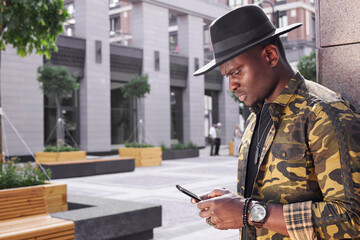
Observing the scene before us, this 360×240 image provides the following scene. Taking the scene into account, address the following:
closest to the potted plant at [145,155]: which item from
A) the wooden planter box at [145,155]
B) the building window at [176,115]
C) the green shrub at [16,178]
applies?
the wooden planter box at [145,155]

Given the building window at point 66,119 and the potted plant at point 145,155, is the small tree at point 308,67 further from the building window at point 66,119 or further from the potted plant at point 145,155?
the building window at point 66,119

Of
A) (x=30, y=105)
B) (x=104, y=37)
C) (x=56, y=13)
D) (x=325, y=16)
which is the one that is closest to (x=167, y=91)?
(x=104, y=37)

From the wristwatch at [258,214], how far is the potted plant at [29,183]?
4.40 m

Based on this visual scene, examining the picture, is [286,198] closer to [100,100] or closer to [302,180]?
[302,180]

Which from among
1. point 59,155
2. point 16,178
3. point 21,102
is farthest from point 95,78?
point 16,178

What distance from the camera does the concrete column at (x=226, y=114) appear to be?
125 ft

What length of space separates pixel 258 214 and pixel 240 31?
0.74 meters

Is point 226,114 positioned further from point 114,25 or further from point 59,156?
point 59,156

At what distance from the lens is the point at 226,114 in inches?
1497

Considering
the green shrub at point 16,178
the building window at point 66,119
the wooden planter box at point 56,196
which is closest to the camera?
the green shrub at point 16,178

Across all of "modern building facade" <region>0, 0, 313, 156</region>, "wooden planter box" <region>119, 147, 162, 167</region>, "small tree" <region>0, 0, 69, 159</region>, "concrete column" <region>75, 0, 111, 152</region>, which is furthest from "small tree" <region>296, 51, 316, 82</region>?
"small tree" <region>0, 0, 69, 159</region>

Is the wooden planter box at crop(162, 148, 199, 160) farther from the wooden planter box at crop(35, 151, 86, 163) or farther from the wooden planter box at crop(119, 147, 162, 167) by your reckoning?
the wooden planter box at crop(35, 151, 86, 163)

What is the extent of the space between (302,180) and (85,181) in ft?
42.6

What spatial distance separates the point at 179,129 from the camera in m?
34.4
